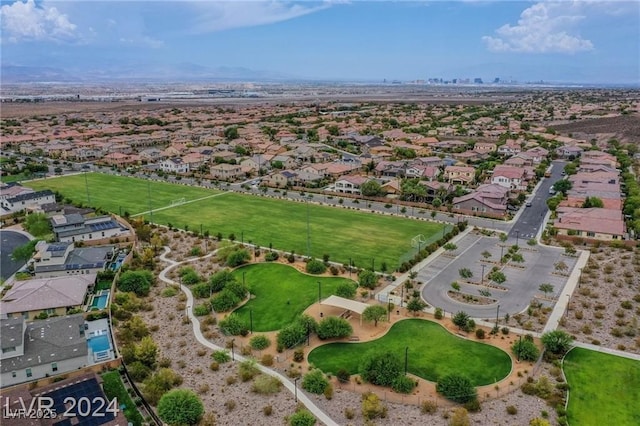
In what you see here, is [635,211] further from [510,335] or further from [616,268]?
[510,335]

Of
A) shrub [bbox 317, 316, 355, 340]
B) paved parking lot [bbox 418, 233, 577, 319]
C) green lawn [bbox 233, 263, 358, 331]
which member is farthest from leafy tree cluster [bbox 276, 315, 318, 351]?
paved parking lot [bbox 418, 233, 577, 319]

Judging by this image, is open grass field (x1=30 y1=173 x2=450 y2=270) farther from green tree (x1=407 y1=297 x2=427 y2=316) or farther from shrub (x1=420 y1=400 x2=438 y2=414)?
shrub (x1=420 y1=400 x2=438 y2=414)

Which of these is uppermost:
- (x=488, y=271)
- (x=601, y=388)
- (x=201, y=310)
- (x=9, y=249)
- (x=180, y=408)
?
(x=180, y=408)

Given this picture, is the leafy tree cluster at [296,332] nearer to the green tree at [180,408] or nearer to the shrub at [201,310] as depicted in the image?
the shrub at [201,310]

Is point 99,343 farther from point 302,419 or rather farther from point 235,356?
point 302,419

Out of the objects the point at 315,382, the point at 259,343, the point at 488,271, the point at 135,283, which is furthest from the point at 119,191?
the point at 315,382

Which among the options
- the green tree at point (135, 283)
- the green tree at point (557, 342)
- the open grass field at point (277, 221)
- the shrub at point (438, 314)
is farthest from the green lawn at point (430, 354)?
the green tree at point (135, 283)
